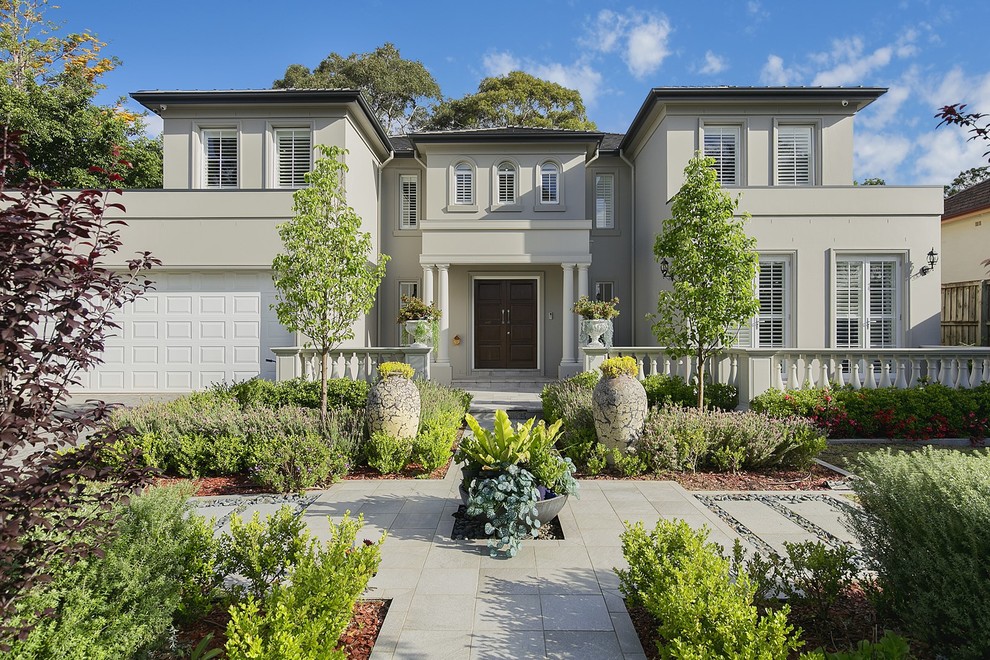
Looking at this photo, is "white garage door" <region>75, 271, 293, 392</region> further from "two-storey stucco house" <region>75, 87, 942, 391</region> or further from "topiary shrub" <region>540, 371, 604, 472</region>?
"topiary shrub" <region>540, 371, 604, 472</region>

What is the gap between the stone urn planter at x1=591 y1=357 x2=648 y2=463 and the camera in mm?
6023

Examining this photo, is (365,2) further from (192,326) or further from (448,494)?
(448,494)

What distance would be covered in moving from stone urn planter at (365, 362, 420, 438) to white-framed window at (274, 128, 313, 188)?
735cm

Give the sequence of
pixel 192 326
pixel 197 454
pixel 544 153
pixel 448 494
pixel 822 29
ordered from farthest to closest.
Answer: pixel 544 153 < pixel 192 326 < pixel 822 29 < pixel 197 454 < pixel 448 494

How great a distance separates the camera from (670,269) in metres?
7.79

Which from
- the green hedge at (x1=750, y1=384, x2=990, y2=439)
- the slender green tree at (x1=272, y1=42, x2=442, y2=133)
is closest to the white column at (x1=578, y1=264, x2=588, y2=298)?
the green hedge at (x1=750, y1=384, x2=990, y2=439)

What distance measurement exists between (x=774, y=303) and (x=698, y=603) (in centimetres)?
1086

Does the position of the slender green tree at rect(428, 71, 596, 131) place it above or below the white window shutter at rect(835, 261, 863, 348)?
above

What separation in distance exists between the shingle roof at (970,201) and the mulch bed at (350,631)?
19385 millimetres

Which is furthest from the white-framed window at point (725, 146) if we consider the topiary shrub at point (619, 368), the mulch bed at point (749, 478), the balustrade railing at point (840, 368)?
the mulch bed at point (749, 478)

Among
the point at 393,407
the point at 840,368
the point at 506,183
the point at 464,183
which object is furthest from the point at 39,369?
the point at 506,183

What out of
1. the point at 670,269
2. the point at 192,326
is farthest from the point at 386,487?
the point at 192,326

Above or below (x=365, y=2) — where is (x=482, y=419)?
below

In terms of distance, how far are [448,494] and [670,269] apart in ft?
15.4
